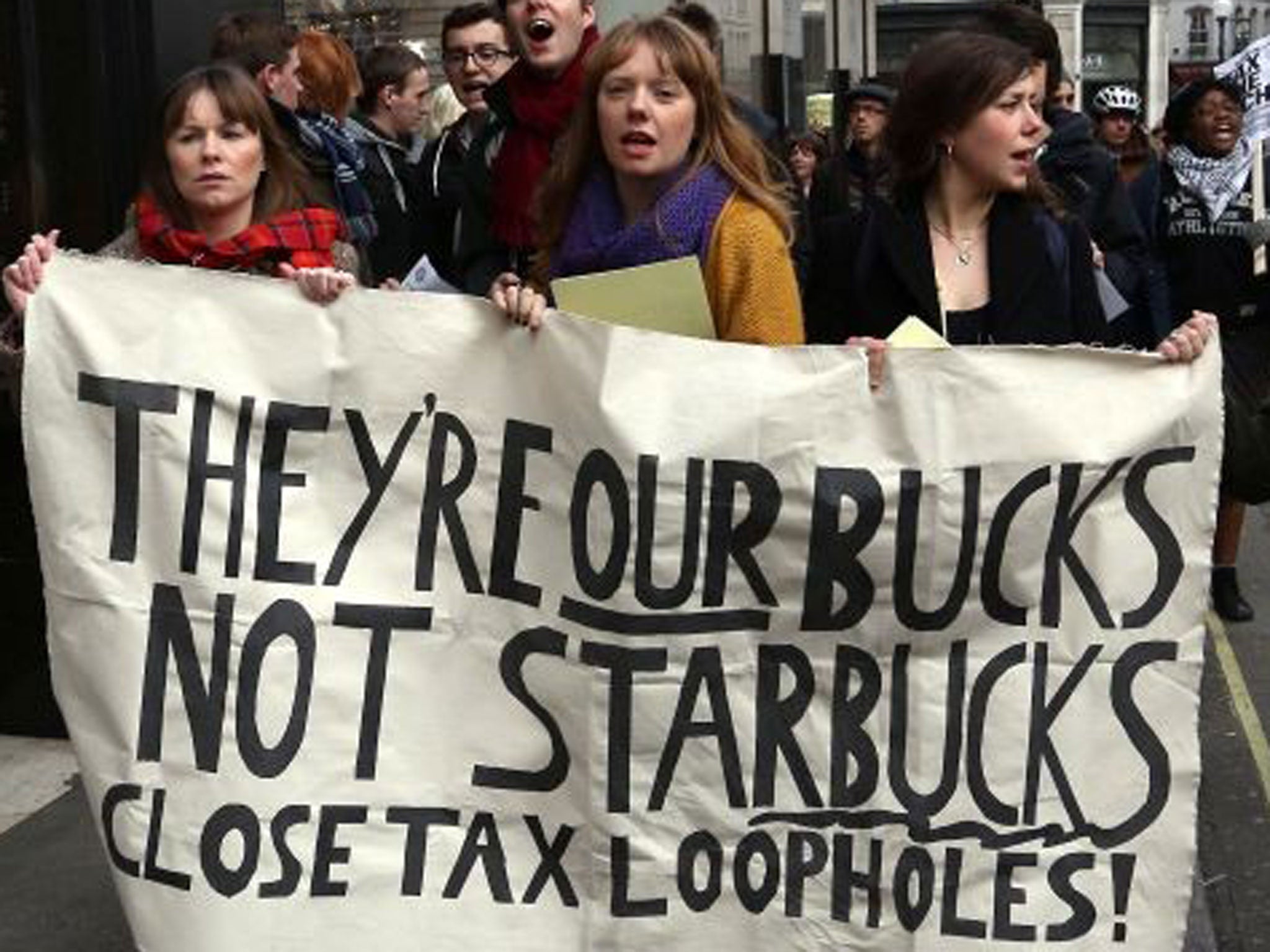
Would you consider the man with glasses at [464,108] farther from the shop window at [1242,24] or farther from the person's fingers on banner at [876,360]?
the shop window at [1242,24]

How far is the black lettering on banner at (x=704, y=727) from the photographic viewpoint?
11.1 feet

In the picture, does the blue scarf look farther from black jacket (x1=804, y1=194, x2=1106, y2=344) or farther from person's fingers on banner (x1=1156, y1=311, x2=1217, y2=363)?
person's fingers on banner (x1=1156, y1=311, x2=1217, y2=363)

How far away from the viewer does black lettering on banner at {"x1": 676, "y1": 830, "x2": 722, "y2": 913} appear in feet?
11.2

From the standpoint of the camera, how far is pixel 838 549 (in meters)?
3.39

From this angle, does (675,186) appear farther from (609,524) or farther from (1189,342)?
(1189,342)

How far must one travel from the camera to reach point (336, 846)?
3402 millimetres

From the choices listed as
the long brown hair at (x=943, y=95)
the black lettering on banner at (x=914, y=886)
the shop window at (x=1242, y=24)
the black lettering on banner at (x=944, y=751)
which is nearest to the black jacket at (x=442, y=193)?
the long brown hair at (x=943, y=95)

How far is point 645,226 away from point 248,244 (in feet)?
2.35

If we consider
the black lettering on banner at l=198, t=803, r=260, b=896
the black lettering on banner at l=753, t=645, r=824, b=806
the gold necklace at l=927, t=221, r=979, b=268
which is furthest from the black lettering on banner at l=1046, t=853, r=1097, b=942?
the black lettering on banner at l=198, t=803, r=260, b=896

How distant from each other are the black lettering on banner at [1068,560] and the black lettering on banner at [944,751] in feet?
0.57

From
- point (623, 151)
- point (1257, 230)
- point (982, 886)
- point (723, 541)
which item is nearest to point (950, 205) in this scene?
point (623, 151)

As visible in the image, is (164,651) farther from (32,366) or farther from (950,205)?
(950,205)

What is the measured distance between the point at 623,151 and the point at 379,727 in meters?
1.06

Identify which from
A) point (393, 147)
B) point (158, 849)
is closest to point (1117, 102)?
point (393, 147)
